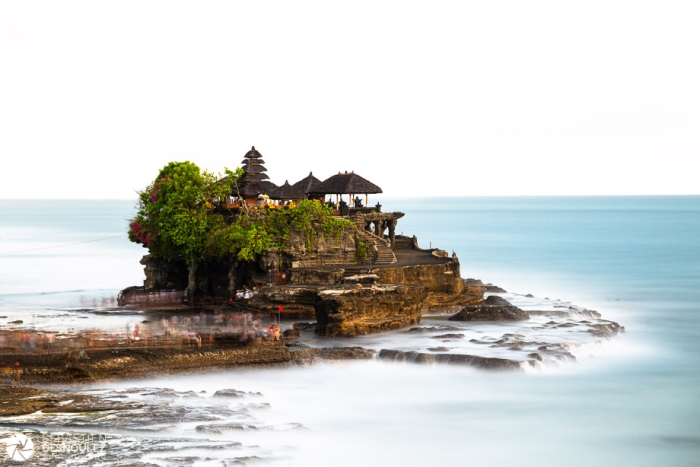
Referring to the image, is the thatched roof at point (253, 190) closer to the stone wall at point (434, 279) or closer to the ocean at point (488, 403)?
the stone wall at point (434, 279)

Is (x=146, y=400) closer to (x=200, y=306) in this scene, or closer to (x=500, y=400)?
(x=500, y=400)

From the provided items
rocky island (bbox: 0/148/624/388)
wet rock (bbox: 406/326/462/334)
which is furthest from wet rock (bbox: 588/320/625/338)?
wet rock (bbox: 406/326/462/334)

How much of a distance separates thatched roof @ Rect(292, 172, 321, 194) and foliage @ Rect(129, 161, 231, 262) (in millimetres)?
5092

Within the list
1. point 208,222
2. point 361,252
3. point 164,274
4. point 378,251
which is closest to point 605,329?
point 378,251

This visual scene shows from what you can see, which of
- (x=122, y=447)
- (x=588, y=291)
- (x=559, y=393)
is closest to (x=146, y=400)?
(x=122, y=447)

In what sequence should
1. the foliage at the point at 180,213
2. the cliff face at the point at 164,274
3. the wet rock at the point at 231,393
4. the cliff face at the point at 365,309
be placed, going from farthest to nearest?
the cliff face at the point at 164,274
the foliage at the point at 180,213
the cliff face at the point at 365,309
the wet rock at the point at 231,393

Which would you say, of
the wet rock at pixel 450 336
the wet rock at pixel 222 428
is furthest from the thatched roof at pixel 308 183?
the wet rock at pixel 222 428

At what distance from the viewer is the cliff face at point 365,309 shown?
35469mm

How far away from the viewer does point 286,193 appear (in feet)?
150

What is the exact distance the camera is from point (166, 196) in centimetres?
4422

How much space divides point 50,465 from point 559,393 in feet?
54.8

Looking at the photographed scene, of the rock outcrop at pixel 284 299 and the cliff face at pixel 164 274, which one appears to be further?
the cliff face at pixel 164 274

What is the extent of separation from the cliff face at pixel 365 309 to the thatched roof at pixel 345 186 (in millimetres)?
9838

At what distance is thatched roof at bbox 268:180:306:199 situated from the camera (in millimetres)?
45500
